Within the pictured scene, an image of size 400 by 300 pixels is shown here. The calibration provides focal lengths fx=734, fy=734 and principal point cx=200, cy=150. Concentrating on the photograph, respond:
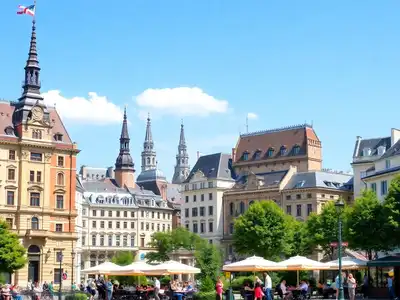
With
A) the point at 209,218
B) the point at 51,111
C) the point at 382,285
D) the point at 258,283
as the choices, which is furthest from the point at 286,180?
the point at 258,283

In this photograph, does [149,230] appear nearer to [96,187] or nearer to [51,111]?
[96,187]

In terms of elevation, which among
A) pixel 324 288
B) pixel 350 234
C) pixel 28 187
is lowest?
pixel 324 288

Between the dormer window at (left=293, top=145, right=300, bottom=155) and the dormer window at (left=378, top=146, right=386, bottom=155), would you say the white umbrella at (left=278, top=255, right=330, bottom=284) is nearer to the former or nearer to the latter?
the dormer window at (left=378, top=146, right=386, bottom=155)

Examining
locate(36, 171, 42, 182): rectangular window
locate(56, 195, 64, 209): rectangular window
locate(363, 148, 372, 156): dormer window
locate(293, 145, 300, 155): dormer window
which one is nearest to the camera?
locate(36, 171, 42, 182): rectangular window

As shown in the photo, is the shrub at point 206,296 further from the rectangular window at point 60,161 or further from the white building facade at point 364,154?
the white building facade at point 364,154

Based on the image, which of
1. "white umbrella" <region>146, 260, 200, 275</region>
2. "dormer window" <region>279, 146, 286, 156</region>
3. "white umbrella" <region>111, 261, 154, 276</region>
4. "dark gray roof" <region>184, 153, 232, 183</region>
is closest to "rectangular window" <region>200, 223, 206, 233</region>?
"dark gray roof" <region>184, 153, 232, 183</region>

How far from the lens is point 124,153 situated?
162m

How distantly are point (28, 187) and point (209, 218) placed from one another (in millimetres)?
46786

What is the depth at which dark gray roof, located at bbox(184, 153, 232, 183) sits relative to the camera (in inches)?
5113

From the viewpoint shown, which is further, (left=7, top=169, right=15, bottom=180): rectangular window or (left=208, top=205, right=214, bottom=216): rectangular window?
(left=208, top=205, right=214, bottom=216): rectangular window

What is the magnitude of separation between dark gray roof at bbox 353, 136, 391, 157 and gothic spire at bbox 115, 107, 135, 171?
2561 inches

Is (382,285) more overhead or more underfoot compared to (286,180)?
more underfoot

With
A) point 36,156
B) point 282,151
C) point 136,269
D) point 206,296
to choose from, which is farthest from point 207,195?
point 206,296

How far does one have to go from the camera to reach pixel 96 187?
149 meters
